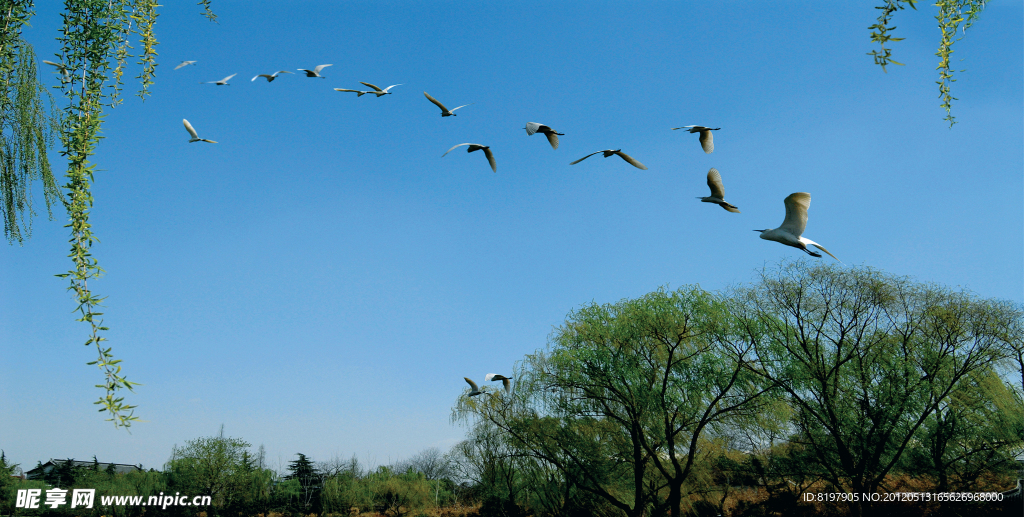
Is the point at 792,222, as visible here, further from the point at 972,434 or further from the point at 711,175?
the point at 972,434

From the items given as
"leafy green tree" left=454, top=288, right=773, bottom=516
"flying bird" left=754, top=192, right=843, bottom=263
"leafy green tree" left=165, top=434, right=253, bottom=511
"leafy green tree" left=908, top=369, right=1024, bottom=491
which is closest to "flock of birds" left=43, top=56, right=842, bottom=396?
"flying bird" left=754, top=192, right=843, bottom=263

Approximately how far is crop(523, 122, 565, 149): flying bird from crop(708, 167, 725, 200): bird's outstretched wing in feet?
4.07

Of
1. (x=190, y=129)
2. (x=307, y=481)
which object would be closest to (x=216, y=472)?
(x=307, y=481)

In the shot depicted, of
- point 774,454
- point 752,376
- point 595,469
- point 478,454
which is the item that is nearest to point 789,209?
point 752,376

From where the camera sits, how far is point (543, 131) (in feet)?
13.9

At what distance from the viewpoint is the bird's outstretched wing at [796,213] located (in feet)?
13.3

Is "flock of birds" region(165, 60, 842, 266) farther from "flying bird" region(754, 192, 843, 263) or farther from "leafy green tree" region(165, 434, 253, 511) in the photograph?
"leafy green tree" region(165, 434, 253, 511)

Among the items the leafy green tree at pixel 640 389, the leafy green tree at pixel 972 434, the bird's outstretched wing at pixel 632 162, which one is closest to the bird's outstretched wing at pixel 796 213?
the bird's outstretched wing at pixel 632 162

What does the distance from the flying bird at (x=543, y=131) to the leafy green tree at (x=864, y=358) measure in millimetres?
11930

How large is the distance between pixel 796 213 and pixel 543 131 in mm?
1798

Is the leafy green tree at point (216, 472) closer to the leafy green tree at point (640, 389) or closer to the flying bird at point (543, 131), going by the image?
the leafy green tree at point (640, 389)

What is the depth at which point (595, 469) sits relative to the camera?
630 inches

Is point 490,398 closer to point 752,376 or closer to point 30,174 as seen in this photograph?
point 752,376

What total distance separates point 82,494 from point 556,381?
20429mm
